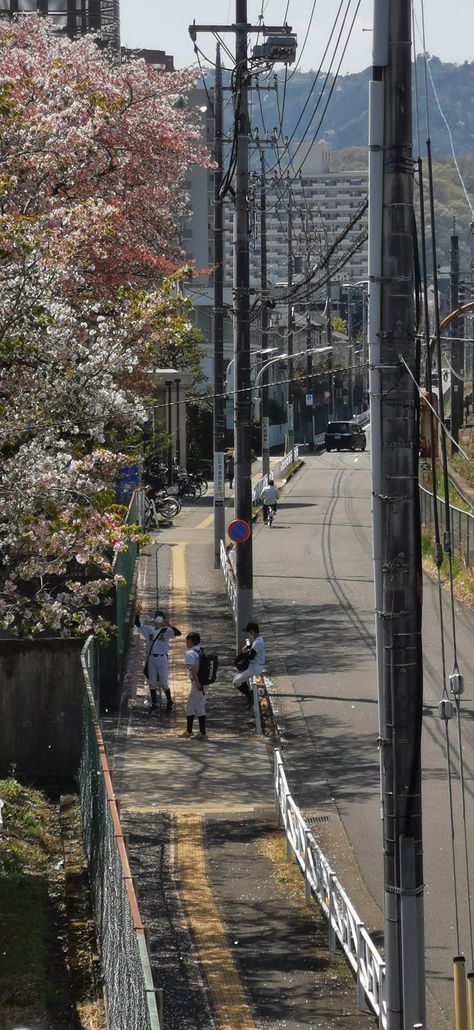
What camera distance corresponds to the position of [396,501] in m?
8.53

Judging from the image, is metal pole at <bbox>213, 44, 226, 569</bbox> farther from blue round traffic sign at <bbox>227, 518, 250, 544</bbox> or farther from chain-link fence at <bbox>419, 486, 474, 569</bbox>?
blue round traffic sign at <bbox>227, 518, 250, 544</bbox>

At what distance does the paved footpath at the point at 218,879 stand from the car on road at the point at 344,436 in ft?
193

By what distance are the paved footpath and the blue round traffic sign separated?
91.5 inches

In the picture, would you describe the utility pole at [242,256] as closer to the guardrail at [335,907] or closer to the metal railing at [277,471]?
the guardrail at [335,907]

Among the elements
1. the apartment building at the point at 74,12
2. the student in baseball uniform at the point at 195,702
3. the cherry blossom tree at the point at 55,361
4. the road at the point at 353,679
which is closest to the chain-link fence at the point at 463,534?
the road at the point at 353,679

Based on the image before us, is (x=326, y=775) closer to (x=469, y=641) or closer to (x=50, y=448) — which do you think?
(x=50, y=448)

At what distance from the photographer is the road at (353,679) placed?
44.5 ft

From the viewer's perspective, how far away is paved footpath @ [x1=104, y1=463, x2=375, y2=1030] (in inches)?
411

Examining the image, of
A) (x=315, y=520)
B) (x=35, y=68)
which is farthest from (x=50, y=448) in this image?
(x=315, y=520)

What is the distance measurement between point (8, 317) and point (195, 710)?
792 cm

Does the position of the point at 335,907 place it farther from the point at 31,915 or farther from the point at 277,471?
the point at 277,471

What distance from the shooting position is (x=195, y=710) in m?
19.2

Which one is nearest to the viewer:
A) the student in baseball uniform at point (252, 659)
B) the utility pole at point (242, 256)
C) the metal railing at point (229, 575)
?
the student in baseball uniform at point (252, 659)

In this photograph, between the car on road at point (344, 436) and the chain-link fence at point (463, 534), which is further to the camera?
the car on road at point (344, 436)
